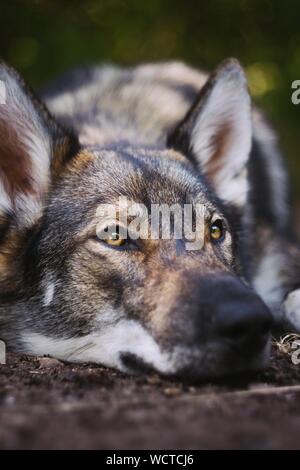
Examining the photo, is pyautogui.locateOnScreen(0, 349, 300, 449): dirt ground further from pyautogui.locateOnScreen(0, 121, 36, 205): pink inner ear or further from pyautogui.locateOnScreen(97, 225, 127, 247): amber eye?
pyautogui.locateOnScreen(0, 121, 36, 205): pink inner ear

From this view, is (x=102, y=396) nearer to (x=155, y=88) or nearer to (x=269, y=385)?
(x=269, y=385)

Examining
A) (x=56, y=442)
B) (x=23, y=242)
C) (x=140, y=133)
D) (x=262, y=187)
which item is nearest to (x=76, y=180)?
(x=23, y=242)

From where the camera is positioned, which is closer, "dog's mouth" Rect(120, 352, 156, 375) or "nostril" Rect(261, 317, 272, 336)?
"nostril" Rect(261, 317, 272, 336)

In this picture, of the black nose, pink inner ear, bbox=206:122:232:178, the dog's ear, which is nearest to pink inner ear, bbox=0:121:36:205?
the dog's ear

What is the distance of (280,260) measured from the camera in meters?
3.84

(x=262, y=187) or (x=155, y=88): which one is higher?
(x=155, y=88)

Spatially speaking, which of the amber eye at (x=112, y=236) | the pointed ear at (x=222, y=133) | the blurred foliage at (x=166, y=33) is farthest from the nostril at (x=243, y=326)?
the blurred foliage at (x=166, y=33)

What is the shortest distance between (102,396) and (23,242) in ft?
3.61

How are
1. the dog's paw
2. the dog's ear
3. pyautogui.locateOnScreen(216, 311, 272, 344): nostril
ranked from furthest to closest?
1. the dog's paw
2. the dog's ear
3. pyautogui.locateOnScreen(216, 311, 272, 344): nostril

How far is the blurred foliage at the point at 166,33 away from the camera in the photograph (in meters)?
5.81

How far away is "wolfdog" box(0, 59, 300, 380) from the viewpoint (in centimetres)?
222

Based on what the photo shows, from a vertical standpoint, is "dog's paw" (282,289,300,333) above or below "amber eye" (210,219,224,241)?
below

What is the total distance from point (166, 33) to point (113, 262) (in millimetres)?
4269

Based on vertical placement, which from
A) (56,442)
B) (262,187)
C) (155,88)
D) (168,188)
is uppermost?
(155,88)
